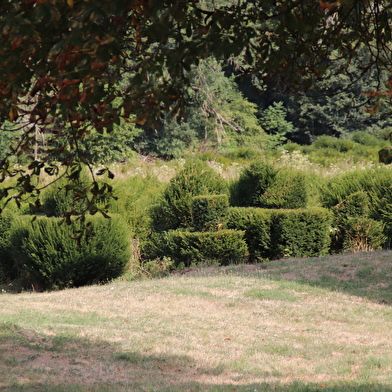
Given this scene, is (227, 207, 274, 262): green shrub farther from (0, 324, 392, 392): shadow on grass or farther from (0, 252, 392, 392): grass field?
(0, 324, 392, 392): shadow on grass

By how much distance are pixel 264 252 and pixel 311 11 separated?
25.2 feet

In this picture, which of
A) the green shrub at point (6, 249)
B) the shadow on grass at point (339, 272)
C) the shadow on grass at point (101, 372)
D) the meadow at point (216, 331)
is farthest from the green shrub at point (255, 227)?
the shadow on grass at point (101, 372)

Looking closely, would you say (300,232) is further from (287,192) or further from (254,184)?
(254,184)

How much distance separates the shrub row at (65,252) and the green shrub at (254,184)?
2.97 meters

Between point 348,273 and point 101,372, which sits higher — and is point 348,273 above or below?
below

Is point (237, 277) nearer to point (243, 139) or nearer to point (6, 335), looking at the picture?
point (6, 335)

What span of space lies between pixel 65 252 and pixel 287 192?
4598 mm

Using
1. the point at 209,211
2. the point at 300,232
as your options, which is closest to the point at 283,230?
the point at 300,232

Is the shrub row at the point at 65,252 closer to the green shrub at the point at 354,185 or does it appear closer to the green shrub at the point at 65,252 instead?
the green shrub at the point at 65,252

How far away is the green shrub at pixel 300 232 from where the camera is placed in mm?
10023

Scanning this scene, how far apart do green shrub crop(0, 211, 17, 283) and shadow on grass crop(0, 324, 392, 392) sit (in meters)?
5.13

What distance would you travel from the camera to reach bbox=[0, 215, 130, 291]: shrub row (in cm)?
900

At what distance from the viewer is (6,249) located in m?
10.6

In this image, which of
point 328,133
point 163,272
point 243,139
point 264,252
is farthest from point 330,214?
point 328,133
